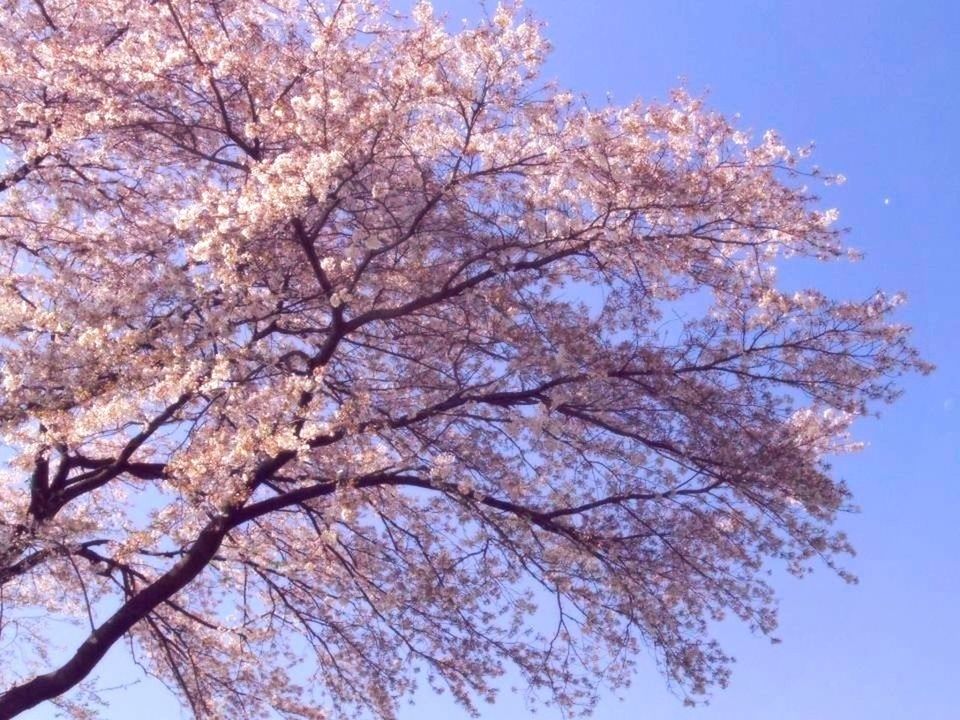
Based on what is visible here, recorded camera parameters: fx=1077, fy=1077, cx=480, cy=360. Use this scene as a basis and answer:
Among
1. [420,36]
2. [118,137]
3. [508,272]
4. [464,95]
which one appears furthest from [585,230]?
[118,137]

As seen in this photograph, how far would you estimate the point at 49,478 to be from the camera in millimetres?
10836

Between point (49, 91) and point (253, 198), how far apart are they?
127 inches

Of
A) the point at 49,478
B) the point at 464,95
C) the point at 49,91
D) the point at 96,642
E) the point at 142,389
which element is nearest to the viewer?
the point at 142,389

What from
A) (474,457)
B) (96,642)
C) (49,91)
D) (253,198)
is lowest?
(96,642)

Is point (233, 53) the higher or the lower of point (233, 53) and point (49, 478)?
the higher

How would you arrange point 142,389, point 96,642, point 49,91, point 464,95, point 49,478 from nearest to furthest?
point 142,389
point 464,95
point 96,642
point 49,91
point 49,478

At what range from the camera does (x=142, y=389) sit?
7.82 metres

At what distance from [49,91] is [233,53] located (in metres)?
2.20

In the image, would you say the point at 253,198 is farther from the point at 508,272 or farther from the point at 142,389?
the point at 508,272

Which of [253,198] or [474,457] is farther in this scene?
[474,457]

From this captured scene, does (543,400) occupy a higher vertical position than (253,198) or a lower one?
lower

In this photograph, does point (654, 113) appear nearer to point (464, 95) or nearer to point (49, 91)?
point (464, 95)

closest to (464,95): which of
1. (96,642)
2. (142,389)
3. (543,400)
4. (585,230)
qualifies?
(585,230)

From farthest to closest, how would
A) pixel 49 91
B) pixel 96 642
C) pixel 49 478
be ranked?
pixel 49 478 < pixel 49 91 < pixel 96 642
